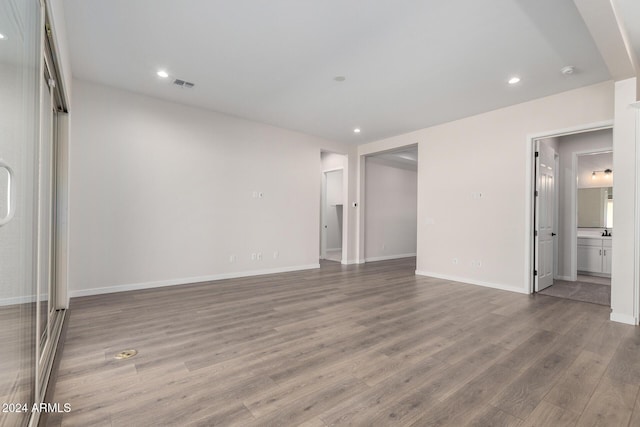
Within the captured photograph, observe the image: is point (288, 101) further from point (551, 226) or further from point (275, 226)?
point (551, 226)

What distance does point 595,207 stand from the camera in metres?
6.66

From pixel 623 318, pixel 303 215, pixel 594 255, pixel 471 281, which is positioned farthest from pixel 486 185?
pixel 303 215

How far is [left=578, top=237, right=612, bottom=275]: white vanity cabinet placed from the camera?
228 inches

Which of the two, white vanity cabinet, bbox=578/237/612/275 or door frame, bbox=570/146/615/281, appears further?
white vanity cabinet, bbox=578/237/612/275

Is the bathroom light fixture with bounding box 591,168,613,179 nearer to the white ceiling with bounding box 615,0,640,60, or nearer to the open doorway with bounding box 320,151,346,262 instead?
the white ceiling with bounding box 615,0,640,60

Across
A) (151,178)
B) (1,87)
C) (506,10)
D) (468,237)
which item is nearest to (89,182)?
(151,178)

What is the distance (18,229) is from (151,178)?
3.57m

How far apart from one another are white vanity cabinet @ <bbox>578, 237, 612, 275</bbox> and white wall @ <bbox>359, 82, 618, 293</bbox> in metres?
2.68

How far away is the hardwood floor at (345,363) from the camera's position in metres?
1.75

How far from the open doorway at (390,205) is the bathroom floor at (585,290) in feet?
12.5

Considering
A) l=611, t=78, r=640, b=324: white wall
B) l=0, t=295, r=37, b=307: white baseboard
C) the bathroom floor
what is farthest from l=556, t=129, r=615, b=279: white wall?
l=0, t=295, r=37, b=307: white baseboard

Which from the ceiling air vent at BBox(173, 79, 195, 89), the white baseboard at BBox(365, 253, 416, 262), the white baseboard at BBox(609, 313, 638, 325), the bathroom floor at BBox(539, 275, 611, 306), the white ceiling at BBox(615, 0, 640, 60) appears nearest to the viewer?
the white ceiling at BBox(615, 0, 640, 60)

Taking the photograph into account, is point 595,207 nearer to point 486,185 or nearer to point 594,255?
point 594,255

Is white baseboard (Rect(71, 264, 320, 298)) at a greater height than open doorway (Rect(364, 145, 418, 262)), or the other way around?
open doorway (Rect(364, 145, 418, 262))
